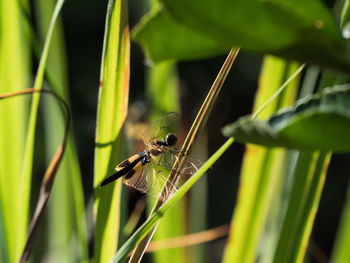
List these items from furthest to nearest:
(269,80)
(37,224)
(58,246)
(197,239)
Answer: (58,246), (197,239), (269,80), (37,224)

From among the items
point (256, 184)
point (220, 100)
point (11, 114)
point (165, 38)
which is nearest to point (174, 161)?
point (256, 184)

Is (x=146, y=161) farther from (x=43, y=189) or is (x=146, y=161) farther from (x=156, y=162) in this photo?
(x=43, y=189)

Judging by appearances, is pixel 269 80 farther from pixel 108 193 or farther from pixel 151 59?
pixel 151 59

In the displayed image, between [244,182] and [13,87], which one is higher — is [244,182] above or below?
below

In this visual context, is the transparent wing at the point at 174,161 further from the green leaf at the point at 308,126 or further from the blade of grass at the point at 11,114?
the green leaf at the point at 308,126

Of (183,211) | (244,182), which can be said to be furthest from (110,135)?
(183,211)

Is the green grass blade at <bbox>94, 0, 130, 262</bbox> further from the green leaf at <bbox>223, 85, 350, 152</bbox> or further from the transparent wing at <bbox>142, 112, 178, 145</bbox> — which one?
the green leaf at <bbox>223, 85, 350, 152</bbox>
